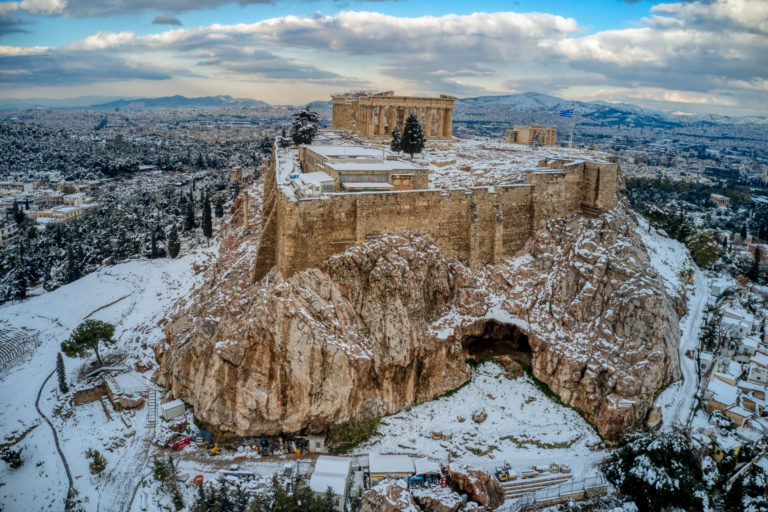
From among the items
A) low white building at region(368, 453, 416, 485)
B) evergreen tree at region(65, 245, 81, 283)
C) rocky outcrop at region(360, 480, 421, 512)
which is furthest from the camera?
evergreen tree at region(65, 245, 81, 283)

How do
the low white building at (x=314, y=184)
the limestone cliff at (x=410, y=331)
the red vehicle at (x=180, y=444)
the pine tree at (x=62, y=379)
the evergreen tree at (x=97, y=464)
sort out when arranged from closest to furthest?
1. the evergreen tree at (x=97, y=464)
2. the limestone cliff at (x=410, y=331)
3. the red vehicle at (x=180, y=444)
4. the low white building at (x=314, y=184)
5. the pine tree at (x=62, y=379)

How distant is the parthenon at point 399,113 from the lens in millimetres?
50594

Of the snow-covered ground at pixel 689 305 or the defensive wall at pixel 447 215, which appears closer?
the defensive wall at pixel 447 215

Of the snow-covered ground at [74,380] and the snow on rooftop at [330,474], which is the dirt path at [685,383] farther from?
the snow-covered ground at [74,380]

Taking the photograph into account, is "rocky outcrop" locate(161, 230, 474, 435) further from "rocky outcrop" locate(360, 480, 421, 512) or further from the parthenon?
the parthenon

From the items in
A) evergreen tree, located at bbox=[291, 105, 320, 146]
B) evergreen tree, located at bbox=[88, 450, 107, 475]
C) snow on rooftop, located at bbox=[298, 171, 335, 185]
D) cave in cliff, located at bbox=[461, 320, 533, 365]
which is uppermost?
evergreen tree, located at bbox=[291, 105, 320, 146]

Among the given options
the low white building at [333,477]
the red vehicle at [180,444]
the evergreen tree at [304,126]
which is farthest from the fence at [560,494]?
the evergreen tree at [304,126]

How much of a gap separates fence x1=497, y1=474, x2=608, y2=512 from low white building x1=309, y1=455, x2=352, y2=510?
6.47 m

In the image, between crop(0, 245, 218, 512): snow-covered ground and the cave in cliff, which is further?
the cave in cliff

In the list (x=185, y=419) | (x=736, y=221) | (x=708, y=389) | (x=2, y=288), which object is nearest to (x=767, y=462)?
(x=708, y=389)

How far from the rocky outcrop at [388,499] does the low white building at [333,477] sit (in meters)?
0.94

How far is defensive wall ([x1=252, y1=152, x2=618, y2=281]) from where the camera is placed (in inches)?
989

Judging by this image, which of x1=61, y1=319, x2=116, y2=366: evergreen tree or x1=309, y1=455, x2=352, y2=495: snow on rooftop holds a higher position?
x1=61, y1=319, x2=116, y2=366: evergreen tree

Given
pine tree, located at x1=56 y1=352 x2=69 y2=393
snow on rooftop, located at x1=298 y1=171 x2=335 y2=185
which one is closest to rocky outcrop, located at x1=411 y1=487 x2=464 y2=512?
snow on rooftop, located at x1=298 y1=171 x2=335 y2=185
